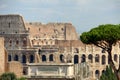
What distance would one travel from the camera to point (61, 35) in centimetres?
10262

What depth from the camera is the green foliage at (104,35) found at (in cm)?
3512

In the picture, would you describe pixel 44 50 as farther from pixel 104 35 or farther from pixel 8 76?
pixel 104 35

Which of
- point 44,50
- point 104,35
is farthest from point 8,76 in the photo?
point 44,50

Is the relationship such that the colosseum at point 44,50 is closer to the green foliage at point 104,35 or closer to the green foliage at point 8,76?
the green foliage at point 8,76

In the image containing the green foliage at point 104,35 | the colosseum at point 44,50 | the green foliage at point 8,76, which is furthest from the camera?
the colosseum at point 44,50

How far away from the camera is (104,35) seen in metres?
35.3

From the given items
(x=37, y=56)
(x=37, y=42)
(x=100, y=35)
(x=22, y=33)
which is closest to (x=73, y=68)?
(x=100, y=35)

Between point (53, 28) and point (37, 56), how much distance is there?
17.8 m

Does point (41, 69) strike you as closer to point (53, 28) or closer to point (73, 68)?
point (73, 68)

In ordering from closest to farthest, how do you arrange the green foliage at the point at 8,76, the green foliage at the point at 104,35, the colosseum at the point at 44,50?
the green foliage at the point at 104,35 < the green foliage at the point at 8,76 < the colosseum at the point at 44,50

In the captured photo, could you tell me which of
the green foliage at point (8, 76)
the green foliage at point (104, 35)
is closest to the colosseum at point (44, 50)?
the green foliage at point (8, 76)

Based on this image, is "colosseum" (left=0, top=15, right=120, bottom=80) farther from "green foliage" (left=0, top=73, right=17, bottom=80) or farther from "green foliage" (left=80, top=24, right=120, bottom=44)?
"green foliage" (left=80, top=24, right=120, bottom=44)

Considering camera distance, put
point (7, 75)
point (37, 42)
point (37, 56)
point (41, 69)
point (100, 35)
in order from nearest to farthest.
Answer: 1. point (100, 35)
2. point (7, 75)
3. point (41, 69)
4. point (37, 56)
5. point (37, 42)

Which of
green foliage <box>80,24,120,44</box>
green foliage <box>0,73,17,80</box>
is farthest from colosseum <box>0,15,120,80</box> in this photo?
green foliage <box>80,24,120,44</box>
